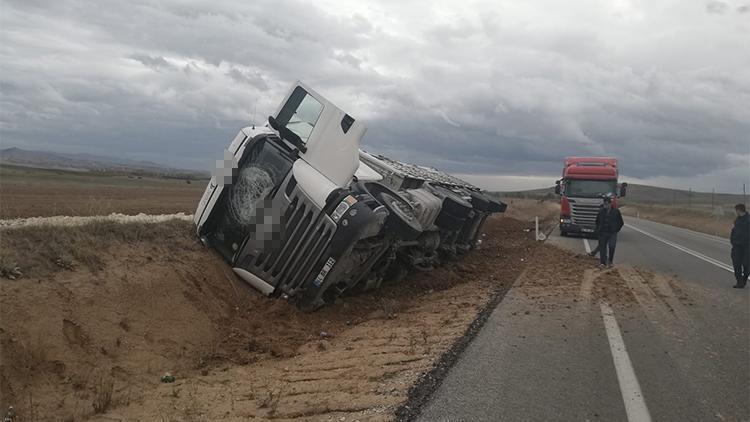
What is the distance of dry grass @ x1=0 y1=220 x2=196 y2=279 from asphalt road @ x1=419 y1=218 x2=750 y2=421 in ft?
15.2

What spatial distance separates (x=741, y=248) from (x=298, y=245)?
335 inches

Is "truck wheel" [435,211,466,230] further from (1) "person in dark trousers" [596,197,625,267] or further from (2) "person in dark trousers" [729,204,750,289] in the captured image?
(2) "person in dark trousers" [729,204,750,289]

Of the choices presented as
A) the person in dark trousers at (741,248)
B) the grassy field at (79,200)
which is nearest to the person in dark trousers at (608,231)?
the person in dark trousers at (741,248)

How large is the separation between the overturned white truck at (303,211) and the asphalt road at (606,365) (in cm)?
195

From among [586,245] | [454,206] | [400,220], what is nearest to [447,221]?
[454,206]

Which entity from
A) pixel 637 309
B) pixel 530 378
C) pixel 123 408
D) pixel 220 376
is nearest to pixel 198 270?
pixel 220 376

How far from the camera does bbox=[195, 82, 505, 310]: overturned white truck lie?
7.58 meters

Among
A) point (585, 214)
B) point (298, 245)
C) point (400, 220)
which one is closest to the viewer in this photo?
point (298, 245)

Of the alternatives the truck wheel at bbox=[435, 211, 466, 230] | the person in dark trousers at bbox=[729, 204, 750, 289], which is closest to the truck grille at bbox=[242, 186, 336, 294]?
the truck wheel at bbox=[435, 211, 466, 230]

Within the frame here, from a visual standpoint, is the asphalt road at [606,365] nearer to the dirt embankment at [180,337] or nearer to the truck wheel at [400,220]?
the dirt embankment at [180,337]

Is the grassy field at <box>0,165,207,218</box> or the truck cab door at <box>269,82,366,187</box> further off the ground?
the truck cab door at <box>269,82,366,187</box>

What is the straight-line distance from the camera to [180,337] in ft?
22.2

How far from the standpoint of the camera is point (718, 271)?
42.2ft

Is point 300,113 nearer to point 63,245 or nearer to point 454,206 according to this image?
point 63,245
